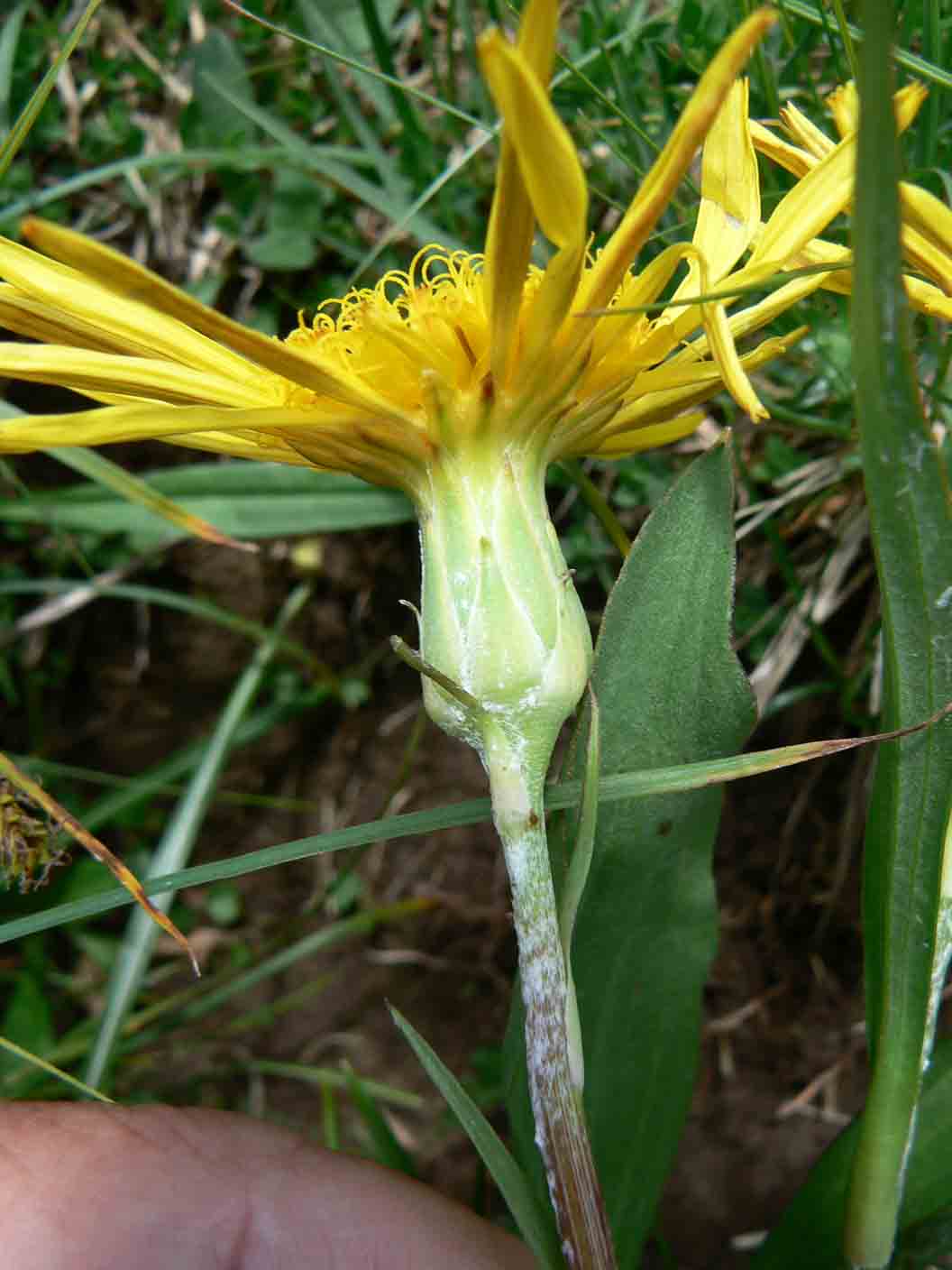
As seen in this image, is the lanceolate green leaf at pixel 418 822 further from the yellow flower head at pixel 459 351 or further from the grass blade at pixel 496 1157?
the yellow flower head at pixel 459 351

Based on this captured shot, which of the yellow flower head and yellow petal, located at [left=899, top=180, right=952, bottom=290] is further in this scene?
yellow petal, located at [left=899, top=180, right=952, bottom=290]

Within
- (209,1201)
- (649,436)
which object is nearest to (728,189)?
(649,436)

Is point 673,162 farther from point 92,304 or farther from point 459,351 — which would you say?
point 92,304

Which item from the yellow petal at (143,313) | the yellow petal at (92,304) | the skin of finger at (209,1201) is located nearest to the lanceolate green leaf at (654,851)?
the skin of finger at (209,1201)

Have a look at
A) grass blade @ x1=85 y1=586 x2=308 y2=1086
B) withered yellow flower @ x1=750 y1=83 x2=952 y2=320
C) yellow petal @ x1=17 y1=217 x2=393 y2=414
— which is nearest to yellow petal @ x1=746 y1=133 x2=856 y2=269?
withered yellow flower @ x1=750 y1=83 x2=952 y2=320

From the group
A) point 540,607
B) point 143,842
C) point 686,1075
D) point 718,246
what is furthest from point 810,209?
point 143,842

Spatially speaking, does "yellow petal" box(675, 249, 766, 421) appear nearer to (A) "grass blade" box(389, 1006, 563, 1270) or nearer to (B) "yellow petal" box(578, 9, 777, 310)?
(B) "yellow petal" box(578, 9, 777, 310)
